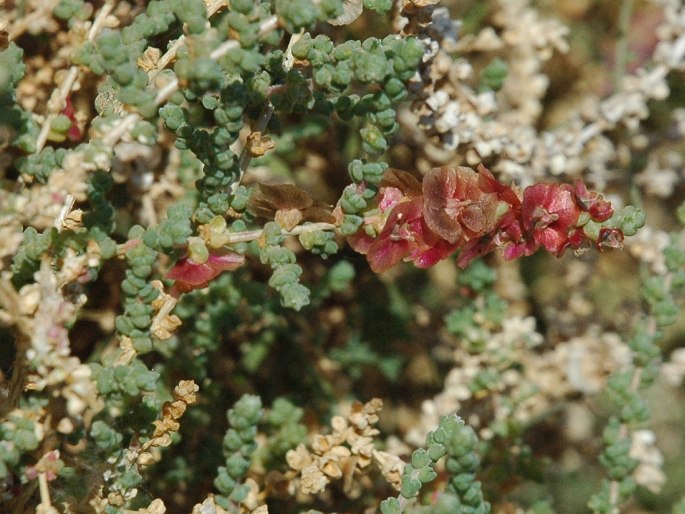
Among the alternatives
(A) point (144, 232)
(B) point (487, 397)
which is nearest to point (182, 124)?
(A) point (144, 232)

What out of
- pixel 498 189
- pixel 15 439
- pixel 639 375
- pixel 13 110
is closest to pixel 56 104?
pixel 13 110

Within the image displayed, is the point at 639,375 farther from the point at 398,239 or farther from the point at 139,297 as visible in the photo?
the point at 139,297

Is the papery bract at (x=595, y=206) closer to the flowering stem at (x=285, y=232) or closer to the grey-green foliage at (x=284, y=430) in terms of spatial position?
the flowering stem at (x=285, y=232)

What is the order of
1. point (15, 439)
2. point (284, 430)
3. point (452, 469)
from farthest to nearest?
point (284, 430), point (452, 469), point (15, 439)

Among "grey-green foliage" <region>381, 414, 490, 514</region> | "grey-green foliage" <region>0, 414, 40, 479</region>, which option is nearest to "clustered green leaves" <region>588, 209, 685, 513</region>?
"grey-green foliage" <region>381, 414, 490, 514</region>

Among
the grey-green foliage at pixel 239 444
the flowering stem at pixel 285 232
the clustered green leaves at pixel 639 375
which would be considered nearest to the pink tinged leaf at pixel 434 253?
the flowering stem at pixel 285 232

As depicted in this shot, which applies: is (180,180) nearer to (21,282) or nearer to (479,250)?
(21,282)
